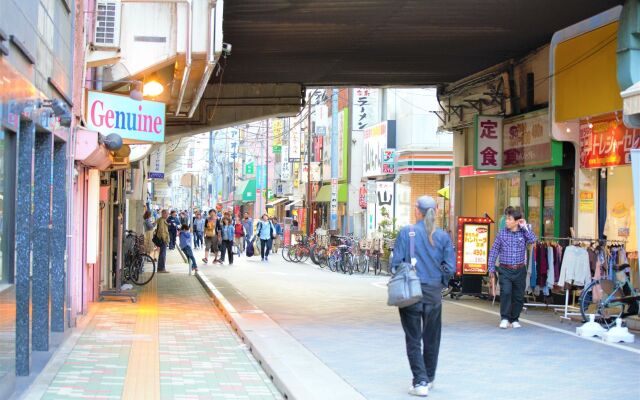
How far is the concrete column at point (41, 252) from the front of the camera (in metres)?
11.2

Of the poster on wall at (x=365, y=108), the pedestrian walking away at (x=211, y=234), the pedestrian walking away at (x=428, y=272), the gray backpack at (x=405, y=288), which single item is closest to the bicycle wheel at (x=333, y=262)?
the pedestrian walking away at (x=211, y=234)

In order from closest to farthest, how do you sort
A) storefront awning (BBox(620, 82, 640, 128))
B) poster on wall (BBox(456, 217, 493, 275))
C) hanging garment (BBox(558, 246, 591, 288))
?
storefront awning (BBox(620, 82, 640, 128)) < hanging garment (BBox(558, 246, 591, 288)) < poster on wall (BBox(456, 217, 493, 275))

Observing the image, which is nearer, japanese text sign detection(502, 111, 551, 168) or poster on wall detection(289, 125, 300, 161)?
japanese text sign detection(502, 111, 551, 168)

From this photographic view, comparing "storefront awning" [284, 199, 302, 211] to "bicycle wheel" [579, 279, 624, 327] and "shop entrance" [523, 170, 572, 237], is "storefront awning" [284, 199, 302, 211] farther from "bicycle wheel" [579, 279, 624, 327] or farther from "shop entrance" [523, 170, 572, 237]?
"bicycle wheel" [579, 279, 624, 327]

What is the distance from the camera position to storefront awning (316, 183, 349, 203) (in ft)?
165

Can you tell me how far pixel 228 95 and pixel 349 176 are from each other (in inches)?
927

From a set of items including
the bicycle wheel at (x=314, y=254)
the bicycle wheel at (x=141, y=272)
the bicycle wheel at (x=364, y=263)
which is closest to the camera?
the bicycle wheel at (x=141, y=272)

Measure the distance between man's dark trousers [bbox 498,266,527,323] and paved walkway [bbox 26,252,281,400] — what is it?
13.5 feet

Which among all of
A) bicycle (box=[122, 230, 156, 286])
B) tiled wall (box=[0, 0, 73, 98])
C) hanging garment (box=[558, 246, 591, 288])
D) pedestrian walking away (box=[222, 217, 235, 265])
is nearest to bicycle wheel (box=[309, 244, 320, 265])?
pedestrian walking away (box=[222, 217, 235, 265])

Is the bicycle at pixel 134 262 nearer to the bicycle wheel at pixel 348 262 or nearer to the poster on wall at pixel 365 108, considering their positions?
the bicycle wheel at pixel 348 262

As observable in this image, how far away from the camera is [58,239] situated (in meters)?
13.0

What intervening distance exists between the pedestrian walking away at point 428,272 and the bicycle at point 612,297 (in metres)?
5.91

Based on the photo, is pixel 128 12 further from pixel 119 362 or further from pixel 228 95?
pixel 228 95

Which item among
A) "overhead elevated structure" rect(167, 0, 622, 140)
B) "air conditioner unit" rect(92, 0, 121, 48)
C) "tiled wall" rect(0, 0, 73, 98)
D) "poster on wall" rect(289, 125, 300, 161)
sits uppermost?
"poster on wall" rect(289, 125, 300, 161)
